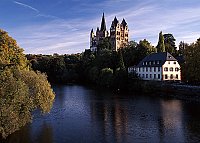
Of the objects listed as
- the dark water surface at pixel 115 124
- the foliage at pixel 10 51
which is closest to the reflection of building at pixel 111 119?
the dark water surface at pixel 115 124

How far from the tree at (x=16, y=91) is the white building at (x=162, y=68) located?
4032cm

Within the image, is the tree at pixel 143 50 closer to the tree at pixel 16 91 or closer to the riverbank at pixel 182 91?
the riverbank at pixel 182 91

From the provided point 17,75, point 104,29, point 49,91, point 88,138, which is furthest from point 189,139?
point 104,29

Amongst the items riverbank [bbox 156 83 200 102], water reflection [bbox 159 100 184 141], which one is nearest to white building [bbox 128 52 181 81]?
riverbank [bbox 156 83 200 102]

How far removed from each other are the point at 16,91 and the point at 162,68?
152 feet

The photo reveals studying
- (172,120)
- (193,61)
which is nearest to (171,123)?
(172,120)

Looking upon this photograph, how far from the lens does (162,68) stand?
208ft

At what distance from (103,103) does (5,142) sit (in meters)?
23.6

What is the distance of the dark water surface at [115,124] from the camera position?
24.8 meters

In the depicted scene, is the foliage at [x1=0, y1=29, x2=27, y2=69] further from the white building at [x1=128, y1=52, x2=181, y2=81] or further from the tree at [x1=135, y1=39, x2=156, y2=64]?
the tree at [x1=135, y1=39, x2=156, y2=64]

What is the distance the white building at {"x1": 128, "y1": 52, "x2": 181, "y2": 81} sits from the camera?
63.9m

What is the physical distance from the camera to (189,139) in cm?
2433

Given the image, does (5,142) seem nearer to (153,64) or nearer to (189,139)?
(189,139)

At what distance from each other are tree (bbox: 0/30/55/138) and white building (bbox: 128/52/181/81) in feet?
132
